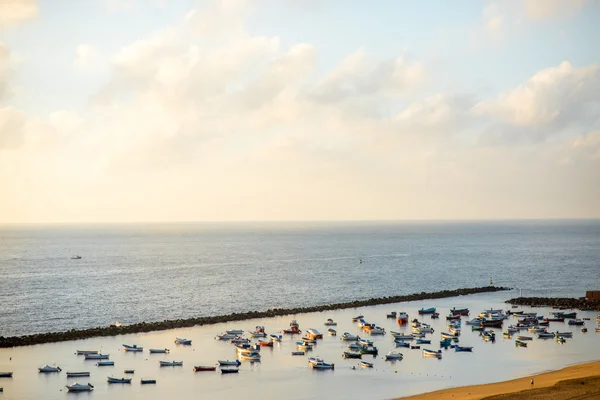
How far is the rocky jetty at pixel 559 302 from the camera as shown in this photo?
88250 millimetres

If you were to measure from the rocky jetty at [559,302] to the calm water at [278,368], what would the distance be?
16114 mm

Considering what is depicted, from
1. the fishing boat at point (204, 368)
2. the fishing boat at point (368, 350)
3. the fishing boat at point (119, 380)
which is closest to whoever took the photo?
the fishing boat at point (119, 380)

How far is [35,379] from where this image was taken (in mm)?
51094

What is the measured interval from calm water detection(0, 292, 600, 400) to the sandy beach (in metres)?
1.71

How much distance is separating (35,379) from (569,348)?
168 ft

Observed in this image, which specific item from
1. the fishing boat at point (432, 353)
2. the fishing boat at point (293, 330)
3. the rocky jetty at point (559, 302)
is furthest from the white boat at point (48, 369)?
the rocky jetty at point (559, 302)

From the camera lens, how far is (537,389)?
47375mm

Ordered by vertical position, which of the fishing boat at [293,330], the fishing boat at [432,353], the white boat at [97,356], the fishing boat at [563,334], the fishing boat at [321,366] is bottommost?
the fishing boat at [563,334]

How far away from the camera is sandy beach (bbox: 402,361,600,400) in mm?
45219

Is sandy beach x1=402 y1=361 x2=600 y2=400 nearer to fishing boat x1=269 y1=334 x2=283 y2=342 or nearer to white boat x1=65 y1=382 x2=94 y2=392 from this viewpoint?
fishing boat x1=269 y1=334 x2=283 y2=342

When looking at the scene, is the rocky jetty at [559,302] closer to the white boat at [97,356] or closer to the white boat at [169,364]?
the white boat at [169,364]

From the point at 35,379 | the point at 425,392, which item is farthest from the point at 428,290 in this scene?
the point at 35,379

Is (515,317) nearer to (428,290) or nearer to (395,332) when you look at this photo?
(395,332)

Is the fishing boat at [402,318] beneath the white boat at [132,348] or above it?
beneath
